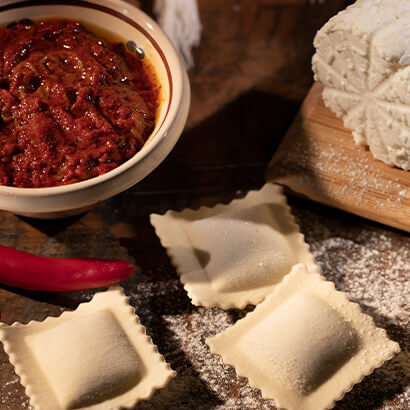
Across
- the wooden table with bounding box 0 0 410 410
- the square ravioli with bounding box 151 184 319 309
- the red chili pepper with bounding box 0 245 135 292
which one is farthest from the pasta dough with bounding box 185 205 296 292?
the red chili pepper with bounding box 0 245 135 292

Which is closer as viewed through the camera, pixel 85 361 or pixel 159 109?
pixel 85 361

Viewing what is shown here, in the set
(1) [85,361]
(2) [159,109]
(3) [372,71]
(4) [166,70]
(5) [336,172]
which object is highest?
(3) [372,71]

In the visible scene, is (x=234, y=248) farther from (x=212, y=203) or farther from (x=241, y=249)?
(x=212, y=203)

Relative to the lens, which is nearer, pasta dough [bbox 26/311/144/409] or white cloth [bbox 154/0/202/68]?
pasta dough [bbox 26/311/144/409]

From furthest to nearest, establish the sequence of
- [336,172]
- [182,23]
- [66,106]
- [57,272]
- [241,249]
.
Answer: [182,23], [336,172], [241,249], [57,272], [66,106]

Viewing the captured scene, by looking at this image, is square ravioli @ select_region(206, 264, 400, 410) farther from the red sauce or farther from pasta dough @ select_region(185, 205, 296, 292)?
the red sauce

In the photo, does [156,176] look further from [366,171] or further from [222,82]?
[366,171]

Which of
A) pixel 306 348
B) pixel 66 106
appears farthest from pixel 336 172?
pixel 66 106
